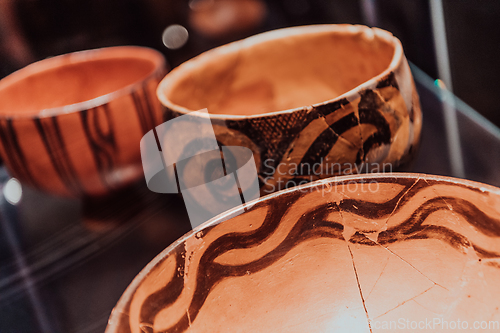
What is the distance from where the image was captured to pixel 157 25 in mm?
729

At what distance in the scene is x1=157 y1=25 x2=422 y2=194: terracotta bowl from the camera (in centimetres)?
26

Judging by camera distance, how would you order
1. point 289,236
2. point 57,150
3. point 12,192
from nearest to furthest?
point 289,236, point 57,150, point 12,192

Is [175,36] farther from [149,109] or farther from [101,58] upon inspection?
[149,109]

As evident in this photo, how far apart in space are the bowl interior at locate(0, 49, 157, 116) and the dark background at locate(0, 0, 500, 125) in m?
0.09

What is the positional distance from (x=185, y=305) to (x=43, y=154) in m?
0.29

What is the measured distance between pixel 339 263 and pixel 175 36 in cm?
62

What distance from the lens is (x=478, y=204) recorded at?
0.20 m

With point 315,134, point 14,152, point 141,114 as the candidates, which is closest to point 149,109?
point 141,114

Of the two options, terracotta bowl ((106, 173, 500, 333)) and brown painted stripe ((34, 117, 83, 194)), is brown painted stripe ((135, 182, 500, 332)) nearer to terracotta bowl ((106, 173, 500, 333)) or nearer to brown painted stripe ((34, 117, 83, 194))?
terracotta bowl ((106, 173, 500, 333))

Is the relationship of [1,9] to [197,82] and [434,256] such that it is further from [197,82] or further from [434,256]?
[434,256]

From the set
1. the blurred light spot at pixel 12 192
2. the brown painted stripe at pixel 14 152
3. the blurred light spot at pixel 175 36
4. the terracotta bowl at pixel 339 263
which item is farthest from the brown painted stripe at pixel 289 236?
the blurred light spot at pixel 175 36

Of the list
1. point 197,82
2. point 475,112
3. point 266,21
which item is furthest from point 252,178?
point 266,21

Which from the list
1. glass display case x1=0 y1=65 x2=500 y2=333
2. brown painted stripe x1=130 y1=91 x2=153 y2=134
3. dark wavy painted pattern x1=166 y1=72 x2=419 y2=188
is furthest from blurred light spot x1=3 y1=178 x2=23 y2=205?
dark wavy painted pattern x1=166 y1=72 x2=419 y2=188

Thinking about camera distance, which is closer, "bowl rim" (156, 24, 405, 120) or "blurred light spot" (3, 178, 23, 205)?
"bowl rim" (156, 24, 405, 120)
